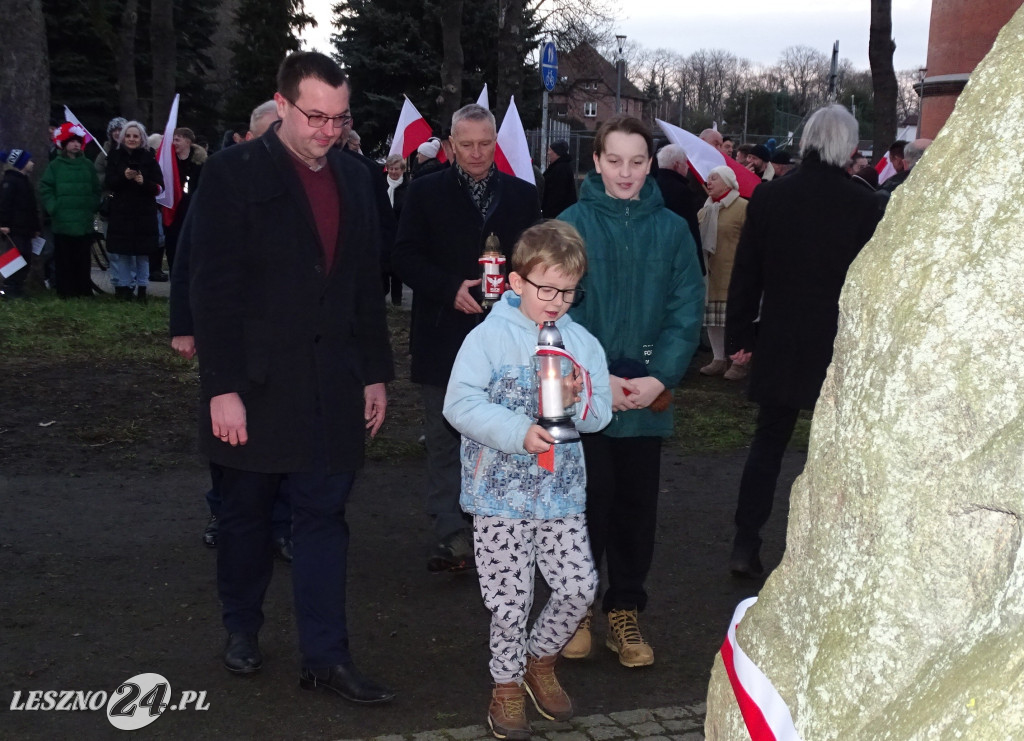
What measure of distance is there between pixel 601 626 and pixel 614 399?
1.21m

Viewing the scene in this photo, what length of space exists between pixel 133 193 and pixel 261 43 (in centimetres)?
3501

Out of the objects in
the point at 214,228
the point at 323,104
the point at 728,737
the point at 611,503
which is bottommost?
the point at 611,503

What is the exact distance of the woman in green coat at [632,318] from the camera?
452 centimetres

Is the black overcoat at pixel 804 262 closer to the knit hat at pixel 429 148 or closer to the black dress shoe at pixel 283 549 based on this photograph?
the black dress shoe at pixel 283 549

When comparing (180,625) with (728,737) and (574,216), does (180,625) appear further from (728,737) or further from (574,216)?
(728,737)

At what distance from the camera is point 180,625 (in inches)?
194

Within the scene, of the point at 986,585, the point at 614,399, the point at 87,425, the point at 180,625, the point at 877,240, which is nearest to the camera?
the point at 986,585

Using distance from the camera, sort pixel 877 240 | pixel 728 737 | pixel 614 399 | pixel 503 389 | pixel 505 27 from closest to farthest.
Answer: pixel 877 240
pixel 728 737
pixel 503 389
pixel 614 399
pixel 505 27

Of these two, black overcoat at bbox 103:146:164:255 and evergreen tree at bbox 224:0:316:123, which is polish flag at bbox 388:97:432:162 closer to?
black overcoat at bbox 103:146:164:255

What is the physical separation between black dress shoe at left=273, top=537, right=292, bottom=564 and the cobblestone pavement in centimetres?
201

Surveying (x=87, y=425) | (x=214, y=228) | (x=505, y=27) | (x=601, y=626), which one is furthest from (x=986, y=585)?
(x=505, y=27)

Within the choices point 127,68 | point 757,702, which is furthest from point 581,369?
point 127,68

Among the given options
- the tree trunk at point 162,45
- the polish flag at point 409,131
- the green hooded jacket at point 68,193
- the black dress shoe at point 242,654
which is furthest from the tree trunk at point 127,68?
the black dress shoe at point 242,654

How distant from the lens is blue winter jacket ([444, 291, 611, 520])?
12.9 ft
